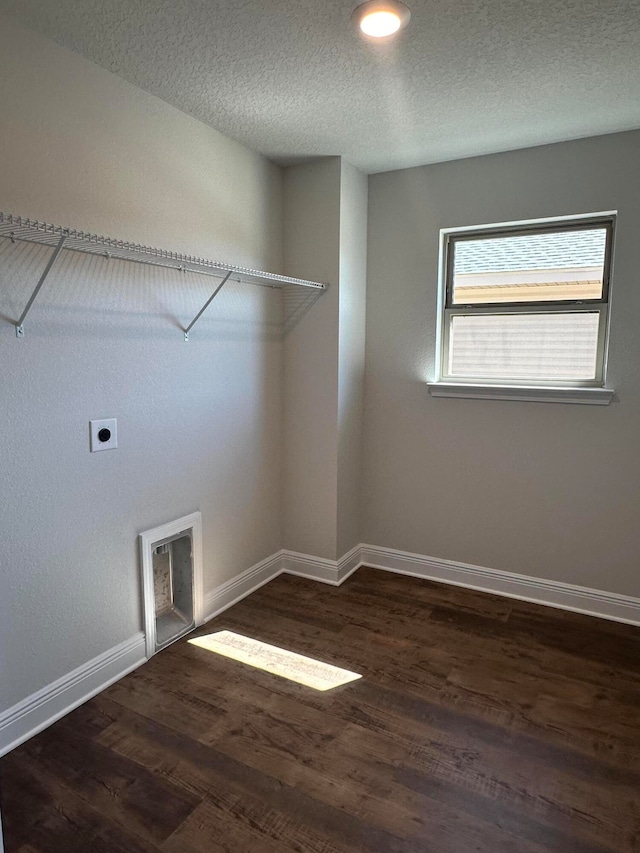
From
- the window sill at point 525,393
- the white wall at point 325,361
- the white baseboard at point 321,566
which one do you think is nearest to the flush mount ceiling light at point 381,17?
the white wall at point 325,361

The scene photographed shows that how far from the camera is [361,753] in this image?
1.83 m

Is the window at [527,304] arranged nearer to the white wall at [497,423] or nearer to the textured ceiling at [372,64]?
the white wall at [497,423]

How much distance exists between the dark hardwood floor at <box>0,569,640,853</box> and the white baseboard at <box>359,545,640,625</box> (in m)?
0.13

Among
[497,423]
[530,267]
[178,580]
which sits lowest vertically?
[178,580]

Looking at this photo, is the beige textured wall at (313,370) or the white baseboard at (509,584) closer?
the white baseboard at (509,584)

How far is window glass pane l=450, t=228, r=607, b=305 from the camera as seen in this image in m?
2.69

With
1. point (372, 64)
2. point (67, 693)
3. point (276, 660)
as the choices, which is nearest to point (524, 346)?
point (372, 64)

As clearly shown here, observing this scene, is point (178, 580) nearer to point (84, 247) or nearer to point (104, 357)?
point (104, 357)

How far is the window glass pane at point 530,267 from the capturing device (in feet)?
8.84

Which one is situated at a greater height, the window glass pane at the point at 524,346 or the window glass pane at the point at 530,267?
the window glass pane at the point at 530,267

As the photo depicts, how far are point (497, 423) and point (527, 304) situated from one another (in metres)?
0.65

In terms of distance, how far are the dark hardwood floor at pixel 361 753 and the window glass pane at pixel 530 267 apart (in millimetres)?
1710

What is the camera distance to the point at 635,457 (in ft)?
8.57

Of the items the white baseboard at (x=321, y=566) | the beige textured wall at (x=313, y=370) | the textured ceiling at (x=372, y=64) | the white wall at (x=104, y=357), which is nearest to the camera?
the textured ceiling at (x=372, y=64)
